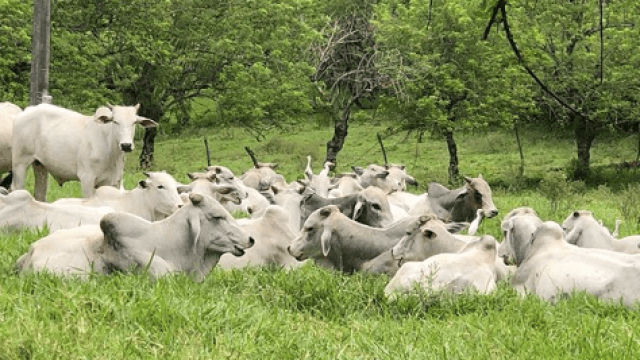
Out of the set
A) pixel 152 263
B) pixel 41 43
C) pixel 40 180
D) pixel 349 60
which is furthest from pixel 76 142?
pixel 349 60

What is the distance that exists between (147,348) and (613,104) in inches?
1107

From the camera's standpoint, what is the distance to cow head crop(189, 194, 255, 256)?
751 cm

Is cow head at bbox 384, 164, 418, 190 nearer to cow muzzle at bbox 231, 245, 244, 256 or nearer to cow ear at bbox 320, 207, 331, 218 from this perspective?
cow ear at bbox 320, 207, 331, 218

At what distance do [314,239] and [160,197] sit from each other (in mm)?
2616

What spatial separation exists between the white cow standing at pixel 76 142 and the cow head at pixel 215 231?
464 cm

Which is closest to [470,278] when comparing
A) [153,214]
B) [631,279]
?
[631,279]

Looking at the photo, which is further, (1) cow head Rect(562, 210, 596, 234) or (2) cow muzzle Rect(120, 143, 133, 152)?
(2) cow muzzle Rect(120, 143, 133, 152)

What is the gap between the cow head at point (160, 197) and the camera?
10.7 metres

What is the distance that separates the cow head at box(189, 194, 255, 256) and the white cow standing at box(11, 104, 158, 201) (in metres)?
4.64

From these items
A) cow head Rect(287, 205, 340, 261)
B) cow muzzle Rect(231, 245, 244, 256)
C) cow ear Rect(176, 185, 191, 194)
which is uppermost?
cow muzzle Rect(231, 245, 244, 256)

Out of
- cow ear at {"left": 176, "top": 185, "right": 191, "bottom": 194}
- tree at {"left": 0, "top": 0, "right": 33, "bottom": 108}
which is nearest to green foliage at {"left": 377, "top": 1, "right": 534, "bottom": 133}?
tree at {"left": 0, "top": 0, "right": 33, "bottom": 108}

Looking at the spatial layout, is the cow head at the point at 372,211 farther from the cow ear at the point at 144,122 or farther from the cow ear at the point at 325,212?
the cow ear at the point at 144,122

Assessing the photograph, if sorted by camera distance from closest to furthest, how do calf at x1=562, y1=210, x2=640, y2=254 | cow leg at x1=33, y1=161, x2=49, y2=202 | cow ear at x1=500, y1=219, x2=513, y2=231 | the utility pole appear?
cow ear at x1=500, y1=219, x2=513, y2=231 < calf at x1=562, y1=210, x2=640, y2=254 < cow leg at x1=33, y1=161, x2=49, y2=202 < the utility pole

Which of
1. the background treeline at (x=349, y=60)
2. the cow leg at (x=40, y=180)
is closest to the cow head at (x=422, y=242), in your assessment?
the cow leg at (x=40, y=180)
